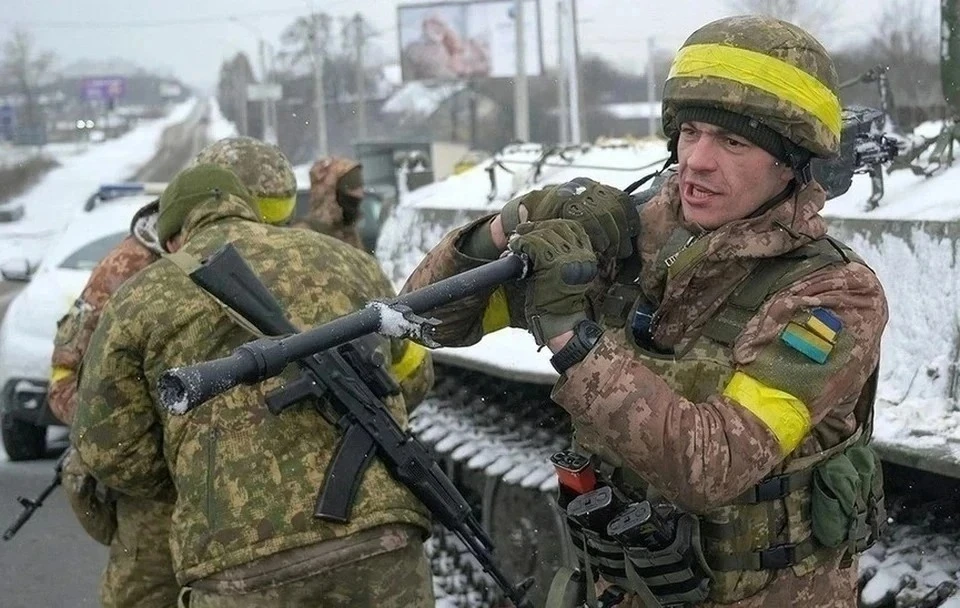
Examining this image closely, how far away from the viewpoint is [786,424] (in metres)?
1.97

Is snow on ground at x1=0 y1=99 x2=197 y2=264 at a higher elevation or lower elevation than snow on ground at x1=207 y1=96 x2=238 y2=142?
higher

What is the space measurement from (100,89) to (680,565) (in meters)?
80.1

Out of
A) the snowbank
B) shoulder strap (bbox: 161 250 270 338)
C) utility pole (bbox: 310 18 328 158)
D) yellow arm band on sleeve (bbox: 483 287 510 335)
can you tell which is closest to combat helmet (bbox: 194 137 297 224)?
the snowbank

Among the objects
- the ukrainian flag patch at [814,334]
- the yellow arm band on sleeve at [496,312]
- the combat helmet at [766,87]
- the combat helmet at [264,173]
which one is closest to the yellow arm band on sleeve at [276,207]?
the combat helmet at [264,173]

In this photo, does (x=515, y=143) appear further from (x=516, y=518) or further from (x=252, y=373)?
(x=252, y=373)

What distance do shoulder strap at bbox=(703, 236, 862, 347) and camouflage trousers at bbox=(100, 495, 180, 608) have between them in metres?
1.63

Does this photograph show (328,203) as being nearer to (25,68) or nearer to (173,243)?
(173,243)

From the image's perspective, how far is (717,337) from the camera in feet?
7.13

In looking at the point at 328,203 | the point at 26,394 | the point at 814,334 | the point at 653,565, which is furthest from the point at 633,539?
the point at 26,394

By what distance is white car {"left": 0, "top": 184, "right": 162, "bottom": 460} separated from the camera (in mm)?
7453

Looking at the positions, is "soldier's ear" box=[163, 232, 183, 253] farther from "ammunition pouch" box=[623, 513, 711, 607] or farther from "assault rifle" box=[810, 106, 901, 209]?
"assault rifle" box=[810, 106, 901, 209]

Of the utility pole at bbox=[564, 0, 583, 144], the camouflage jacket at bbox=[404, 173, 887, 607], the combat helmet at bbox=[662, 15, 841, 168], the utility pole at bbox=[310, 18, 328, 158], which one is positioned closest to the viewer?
the camouflage jacket at bbox=[404, 173, 887, 607]

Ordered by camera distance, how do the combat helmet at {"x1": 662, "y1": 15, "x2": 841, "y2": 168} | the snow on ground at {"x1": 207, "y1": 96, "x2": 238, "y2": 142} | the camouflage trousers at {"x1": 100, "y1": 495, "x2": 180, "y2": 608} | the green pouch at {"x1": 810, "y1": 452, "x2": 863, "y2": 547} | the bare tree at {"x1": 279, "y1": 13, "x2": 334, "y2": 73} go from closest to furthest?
the combat helmet at {"x1": 662, "y1": 15, "x2": 841, "y2": 168} → the green pouch at {"x1": 810, "y1": 452, "x2": 863, "y2": 547} → the camouflage trousers at {"x1": 100, "y1": 495, "x2": 180, "y2": 608} → the bare tree at {"x1": 279, "y1": 13, "x2": 334, "y2": 73} → the snow on ground at {"x1": 207, "y1": 96, "x2": 238, "y2": 142}

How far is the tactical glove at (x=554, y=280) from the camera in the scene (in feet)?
6.46
